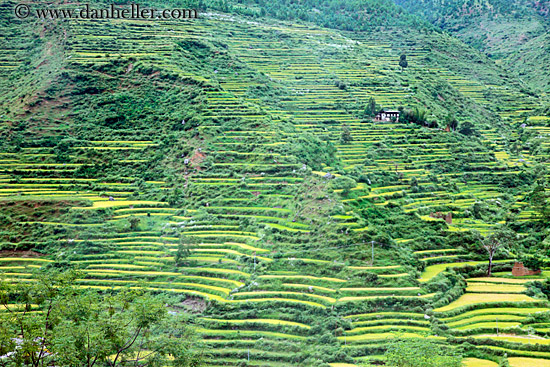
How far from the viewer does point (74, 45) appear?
5291cm

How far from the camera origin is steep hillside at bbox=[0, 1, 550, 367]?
26.8 metres

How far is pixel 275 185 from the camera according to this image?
3622cm

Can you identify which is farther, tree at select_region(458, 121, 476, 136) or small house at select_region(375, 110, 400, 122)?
tree at select_region(458, 121, 476, 136)

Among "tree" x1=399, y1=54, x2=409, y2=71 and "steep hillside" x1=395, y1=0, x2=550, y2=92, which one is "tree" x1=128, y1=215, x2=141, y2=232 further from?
"steep hillside" x1=395, y1=0, x2=550, y2=92

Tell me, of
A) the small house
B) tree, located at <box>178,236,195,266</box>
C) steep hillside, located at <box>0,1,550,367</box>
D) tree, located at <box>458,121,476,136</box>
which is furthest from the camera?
tree, located at <box>458,121,476,136</box>

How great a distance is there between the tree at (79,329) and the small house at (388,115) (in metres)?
31.9

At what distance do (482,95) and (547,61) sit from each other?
65.0 feet

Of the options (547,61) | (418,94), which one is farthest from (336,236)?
(547,61)

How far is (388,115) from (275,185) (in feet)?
54.5

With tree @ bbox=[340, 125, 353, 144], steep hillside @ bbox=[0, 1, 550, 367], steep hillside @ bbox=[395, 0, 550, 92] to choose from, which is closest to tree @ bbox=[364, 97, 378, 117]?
steep hillside @ bbox=[0, 1, 550, 367]

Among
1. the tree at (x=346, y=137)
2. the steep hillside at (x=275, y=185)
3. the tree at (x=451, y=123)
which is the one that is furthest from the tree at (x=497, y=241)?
the tree at (x=451, y=123)

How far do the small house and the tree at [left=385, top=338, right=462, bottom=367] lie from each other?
1154 inches

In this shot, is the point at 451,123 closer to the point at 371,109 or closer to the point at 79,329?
the point at 371,109

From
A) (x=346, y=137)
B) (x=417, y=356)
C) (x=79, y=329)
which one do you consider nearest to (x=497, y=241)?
(x=346, y=137)
